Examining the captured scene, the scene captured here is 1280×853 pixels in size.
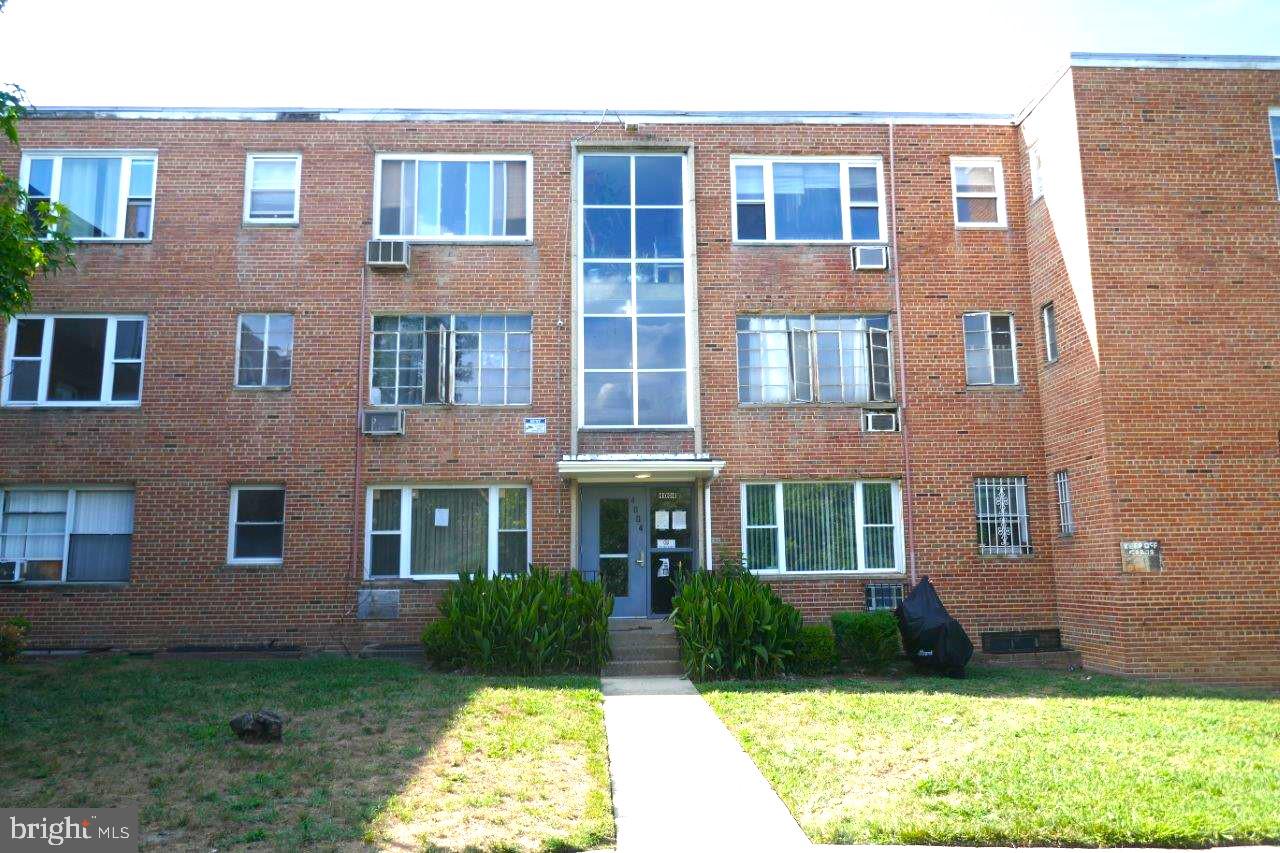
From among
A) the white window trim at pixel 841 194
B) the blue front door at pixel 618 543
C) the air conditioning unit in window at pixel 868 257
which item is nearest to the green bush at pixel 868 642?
the blue front door at pixel 618 543

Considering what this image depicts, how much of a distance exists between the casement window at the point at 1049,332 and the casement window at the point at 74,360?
14980 millimetres

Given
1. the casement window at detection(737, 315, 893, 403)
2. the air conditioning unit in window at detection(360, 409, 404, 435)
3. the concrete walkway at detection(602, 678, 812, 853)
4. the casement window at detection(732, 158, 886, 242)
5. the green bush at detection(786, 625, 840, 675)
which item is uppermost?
the casement window at detection(732, 158, 886, 242)

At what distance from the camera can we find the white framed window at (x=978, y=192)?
16797 millimetres

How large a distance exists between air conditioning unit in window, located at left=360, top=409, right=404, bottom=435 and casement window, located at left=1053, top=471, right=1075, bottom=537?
10.7 metres

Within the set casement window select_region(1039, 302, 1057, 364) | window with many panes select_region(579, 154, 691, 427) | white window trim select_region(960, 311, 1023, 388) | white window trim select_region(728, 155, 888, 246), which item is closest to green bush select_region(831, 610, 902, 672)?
window with many panes select_region(579, 154, 691, 427)

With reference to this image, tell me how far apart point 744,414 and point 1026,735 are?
25.9 feet

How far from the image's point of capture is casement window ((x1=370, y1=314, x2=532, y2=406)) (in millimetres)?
16125

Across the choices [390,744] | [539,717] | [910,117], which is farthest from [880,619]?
[910,117]

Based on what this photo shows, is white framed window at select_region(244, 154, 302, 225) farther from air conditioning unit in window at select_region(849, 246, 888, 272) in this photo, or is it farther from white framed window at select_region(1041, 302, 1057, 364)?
white framed window at select_region(1041, 302, 1057, 364)

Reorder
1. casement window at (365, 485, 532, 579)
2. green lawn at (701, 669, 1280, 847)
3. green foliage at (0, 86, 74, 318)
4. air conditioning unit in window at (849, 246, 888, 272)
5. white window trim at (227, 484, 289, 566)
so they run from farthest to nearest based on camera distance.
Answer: air conditioning unit in window at (849, 246, 888, 272) < casement window at (365, 485, 532, 579) < white window trim at (227, 484, 289, 566) < green foliage at (0, 86, 74, 318) < green lawn at (701, 669, 1280, 847)

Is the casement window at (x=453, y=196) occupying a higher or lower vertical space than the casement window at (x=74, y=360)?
higher

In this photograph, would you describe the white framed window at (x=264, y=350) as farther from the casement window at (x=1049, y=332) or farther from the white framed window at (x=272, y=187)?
the casement window at (x=1049, y=332)

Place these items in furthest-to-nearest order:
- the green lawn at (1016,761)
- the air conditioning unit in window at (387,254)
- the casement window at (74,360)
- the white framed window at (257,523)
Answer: the air conditioning unit in window at (387,254), the casement window at (74,360), the white framed window at (257,523), the green lawn at (1016,761)

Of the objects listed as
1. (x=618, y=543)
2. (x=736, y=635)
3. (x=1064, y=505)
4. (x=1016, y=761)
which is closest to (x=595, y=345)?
(x=618, y=543)
